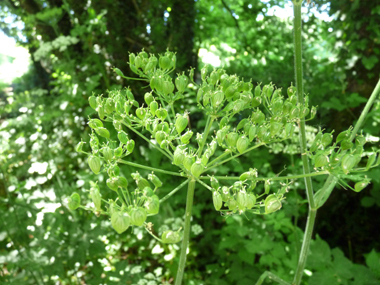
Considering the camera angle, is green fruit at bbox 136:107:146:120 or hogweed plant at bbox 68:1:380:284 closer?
hogweed plant at bbox 68:1:380:284

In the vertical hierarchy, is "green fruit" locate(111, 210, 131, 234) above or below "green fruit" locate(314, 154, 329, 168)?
below

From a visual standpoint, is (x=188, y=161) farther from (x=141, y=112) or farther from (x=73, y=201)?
(x=73, y=201)

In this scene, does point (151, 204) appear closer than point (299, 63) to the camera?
Yes

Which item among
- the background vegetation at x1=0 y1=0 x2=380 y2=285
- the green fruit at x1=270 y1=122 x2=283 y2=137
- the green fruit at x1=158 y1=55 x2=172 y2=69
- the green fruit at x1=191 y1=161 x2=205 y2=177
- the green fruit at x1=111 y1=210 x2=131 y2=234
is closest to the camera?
the green fruit at x1=111 y1=210 x2=131 y2=234

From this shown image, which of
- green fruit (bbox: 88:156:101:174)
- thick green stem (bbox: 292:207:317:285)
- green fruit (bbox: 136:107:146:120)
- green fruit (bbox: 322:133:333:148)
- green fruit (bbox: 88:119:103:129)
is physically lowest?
thick green stem (bbox: 292:207:317:285)

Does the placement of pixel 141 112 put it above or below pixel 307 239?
above

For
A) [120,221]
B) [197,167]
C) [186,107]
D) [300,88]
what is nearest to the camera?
[120,221]

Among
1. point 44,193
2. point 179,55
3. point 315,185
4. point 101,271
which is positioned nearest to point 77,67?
point 179,55

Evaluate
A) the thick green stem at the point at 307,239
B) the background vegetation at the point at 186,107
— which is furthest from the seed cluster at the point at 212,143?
the background vegetation at the point at 186,107

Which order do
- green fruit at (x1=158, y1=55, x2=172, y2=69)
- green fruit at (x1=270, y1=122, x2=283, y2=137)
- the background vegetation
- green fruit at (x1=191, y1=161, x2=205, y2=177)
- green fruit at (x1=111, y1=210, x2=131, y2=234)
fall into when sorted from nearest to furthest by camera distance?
1. green fruit at (x1=111, y1=210, x2=131, y2=234)
2. green fruit at (x1=191, y1=161, x2=205, y2=177)
3. green fruit at (x1=270, y1=122, x2=283, y2=137)
4. green fruit at (x1=158, y1=55, x2=172, y2=69)
5. the background vegetation

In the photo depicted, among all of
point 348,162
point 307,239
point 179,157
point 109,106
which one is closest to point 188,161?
point 179,157

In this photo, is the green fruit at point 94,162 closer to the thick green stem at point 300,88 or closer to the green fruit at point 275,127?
the green fruit at point 275,127

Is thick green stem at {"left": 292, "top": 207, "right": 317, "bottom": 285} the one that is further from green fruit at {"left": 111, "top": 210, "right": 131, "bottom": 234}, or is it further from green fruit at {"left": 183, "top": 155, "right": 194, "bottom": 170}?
green fruit at {"left": 111, "top": 210, "right": 131, "bottom": 234}

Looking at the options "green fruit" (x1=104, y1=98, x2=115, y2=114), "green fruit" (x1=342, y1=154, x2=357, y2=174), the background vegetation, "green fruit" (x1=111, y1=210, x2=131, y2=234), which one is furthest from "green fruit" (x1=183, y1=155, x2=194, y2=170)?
the background vegetation
